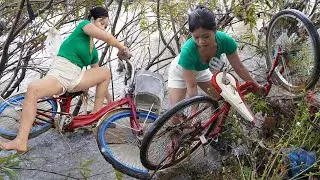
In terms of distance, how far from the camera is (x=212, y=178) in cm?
390

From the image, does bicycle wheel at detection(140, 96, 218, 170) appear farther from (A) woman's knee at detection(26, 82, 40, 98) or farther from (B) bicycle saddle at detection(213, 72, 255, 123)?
(A) woman's knee at detection(26, 82, 40, 98)

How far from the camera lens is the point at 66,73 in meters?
3.98

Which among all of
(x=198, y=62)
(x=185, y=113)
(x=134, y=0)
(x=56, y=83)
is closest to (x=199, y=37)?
(x=198, y=62)

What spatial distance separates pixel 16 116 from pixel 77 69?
0.95m

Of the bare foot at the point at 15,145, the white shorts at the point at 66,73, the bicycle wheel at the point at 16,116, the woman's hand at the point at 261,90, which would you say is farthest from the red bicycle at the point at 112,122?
the woman's hand at the point at 261,90

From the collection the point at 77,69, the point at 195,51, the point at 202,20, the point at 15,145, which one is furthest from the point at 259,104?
the point at 15,145

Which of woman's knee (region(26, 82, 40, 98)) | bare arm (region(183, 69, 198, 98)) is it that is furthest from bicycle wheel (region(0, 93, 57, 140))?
bare arm (region(183, 69, 198, 98))

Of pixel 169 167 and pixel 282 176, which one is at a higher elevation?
pixel 282 176

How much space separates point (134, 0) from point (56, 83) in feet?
9.25

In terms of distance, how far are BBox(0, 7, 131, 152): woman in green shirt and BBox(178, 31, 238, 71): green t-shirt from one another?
0.57 m

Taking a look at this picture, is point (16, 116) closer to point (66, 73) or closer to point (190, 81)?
point (66, 73)

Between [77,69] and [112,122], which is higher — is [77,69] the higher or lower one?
the higher one

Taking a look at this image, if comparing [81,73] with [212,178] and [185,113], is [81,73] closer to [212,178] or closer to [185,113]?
[185,113]

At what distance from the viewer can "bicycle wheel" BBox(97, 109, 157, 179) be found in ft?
12.5
